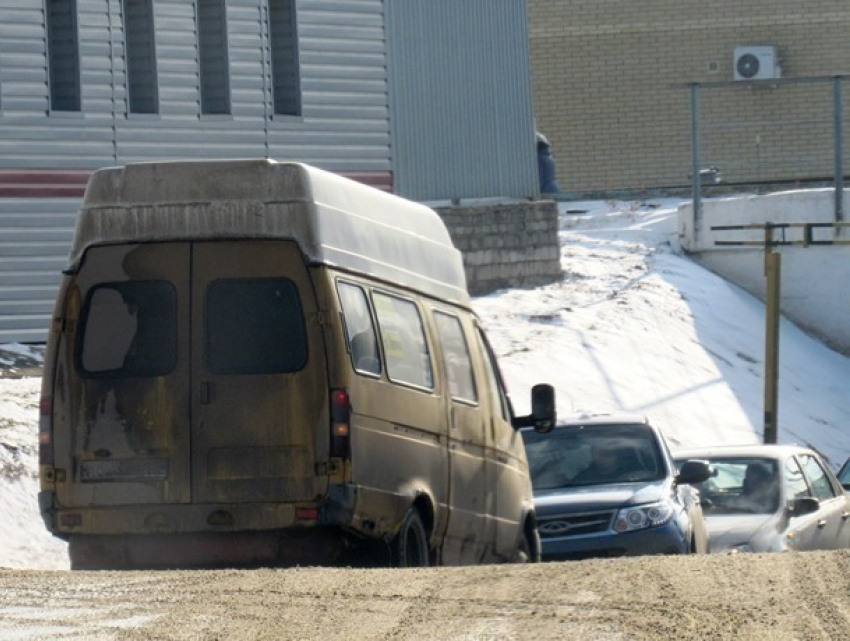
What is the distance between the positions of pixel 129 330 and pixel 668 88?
32.9m

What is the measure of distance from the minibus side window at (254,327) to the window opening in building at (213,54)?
13.9 m

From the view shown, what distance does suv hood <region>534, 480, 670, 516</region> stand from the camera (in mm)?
13234

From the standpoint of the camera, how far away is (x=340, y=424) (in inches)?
366

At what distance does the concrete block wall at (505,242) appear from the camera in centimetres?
2641

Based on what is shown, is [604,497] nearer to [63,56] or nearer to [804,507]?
[804,507]

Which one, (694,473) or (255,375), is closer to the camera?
(255,375)

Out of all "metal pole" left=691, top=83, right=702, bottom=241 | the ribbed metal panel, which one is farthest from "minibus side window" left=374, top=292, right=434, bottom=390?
"metal pole" left=691, top=83, right=702, bottom=241

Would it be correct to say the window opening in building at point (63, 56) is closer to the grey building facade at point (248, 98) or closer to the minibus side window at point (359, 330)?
the grey building facade at point (248, 98)

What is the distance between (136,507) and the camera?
9.51 m

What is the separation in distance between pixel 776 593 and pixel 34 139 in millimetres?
15033

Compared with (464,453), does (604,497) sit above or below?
below

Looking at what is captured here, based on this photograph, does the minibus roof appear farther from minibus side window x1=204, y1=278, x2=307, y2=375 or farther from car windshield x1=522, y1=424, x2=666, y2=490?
car windshield x1=522, y1=424, x2=666, y2=490

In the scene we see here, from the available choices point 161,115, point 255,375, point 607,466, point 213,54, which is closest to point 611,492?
point 607,466

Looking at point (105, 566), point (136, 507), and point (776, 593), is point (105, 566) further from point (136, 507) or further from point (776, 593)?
point (776, 593)
